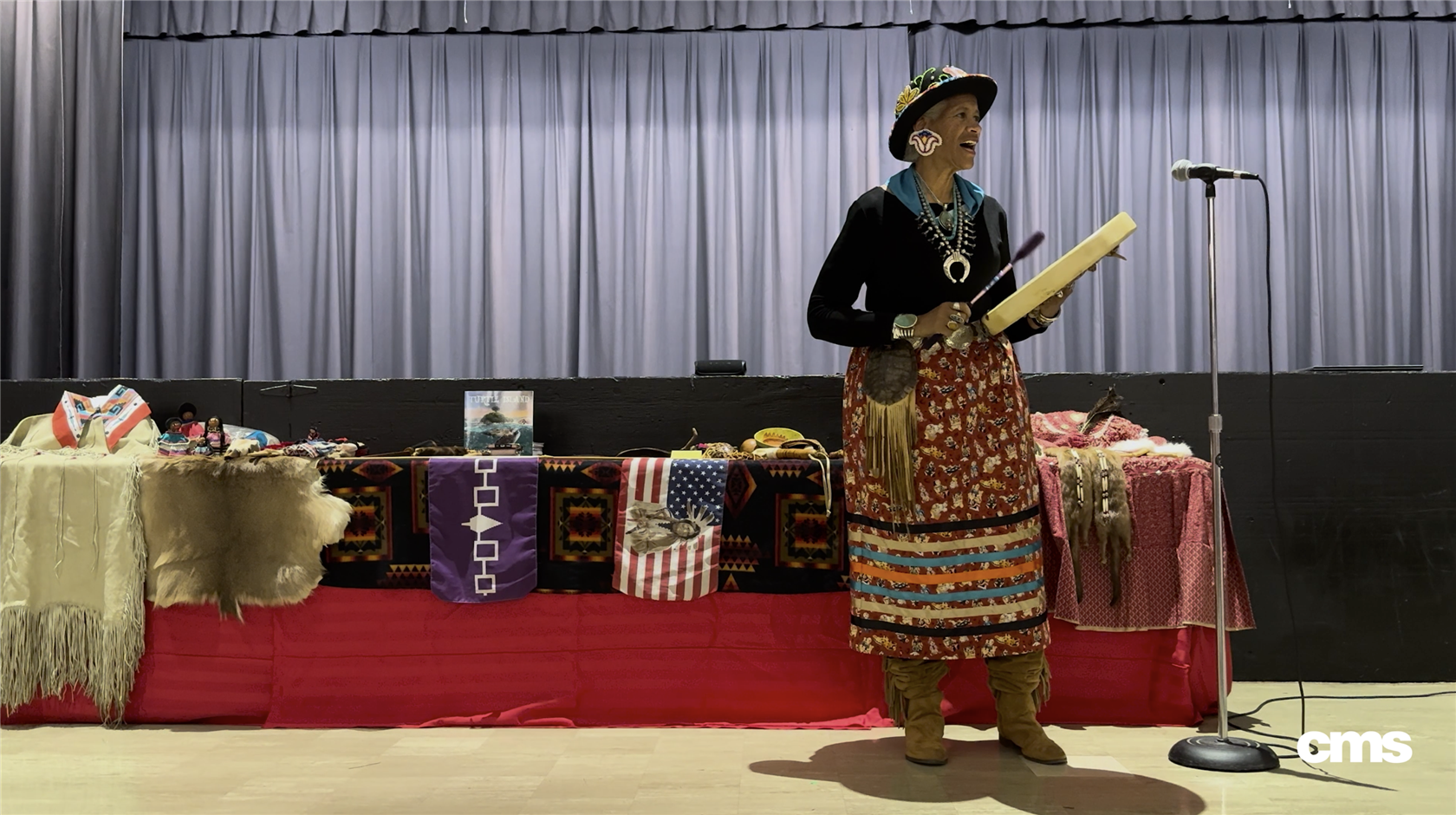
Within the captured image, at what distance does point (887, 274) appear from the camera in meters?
2.62

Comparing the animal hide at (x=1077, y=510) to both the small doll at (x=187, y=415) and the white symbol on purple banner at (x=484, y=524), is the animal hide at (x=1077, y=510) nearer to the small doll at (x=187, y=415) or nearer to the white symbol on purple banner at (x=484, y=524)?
the white symbol on purple banner at (x=484, y=524)

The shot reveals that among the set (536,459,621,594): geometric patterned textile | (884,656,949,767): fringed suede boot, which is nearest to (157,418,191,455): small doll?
(536,459,621,594): geometric patterned textile

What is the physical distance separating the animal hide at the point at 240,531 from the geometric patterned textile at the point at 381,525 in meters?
0.05

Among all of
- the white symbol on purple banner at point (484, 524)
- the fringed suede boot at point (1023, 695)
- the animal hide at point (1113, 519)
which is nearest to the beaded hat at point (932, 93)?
the animal hide at point (1113, 519)

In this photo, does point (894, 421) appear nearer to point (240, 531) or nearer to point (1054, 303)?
point (1054, 303)

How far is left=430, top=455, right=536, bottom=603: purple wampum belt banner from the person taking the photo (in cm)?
301

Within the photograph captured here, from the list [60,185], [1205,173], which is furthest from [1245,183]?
[60,185]

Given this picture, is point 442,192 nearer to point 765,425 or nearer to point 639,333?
point 639,333

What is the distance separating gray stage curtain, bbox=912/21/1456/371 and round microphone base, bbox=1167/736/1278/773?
3182 millimetres

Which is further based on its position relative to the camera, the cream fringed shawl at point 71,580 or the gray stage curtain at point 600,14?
the gray stage curtain at point 600,14

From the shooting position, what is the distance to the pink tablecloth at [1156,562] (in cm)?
292

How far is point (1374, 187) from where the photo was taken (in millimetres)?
5547

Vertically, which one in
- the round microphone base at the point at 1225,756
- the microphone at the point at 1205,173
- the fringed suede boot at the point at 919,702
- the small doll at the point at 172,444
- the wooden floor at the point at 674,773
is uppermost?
the microphone at the point at 1205,173

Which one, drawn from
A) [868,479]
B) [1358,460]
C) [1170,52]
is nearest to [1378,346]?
[1170,52]
